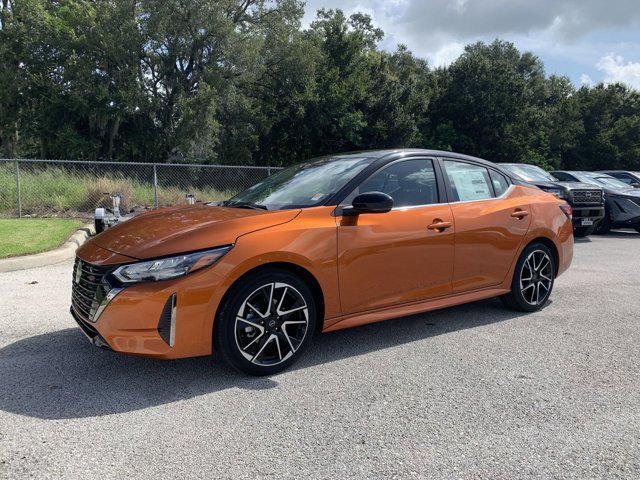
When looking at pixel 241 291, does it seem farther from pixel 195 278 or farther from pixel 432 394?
pixel 432 394

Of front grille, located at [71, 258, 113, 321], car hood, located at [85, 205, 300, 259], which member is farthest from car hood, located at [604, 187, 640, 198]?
front grille, located at [71, 258, 113, 321]

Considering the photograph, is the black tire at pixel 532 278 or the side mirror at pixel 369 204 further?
the black tire at pixel 532 278

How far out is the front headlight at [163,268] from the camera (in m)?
3.25

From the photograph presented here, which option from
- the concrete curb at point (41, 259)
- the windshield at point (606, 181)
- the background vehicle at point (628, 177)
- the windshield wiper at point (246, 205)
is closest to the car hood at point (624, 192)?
the windshield at point (606, 181)

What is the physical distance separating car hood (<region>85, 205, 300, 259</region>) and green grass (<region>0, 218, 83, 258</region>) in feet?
15.2

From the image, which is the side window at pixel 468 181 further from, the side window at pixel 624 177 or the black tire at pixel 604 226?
the side window at pixel 624 177

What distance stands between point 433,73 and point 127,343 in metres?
44.0

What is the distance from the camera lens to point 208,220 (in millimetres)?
3750

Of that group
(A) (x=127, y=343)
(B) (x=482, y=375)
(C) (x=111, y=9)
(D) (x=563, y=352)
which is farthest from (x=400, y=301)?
(C) (x=111, y=9)

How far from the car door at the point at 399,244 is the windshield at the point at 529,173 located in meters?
8.41

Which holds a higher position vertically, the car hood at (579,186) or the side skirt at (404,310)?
the car hood at (579,186)

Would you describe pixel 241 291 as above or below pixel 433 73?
below

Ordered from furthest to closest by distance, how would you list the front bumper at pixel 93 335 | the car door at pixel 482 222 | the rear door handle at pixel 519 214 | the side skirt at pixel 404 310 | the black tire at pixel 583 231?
the black tire at pixel 583 231
the rear door handle at pixel 519 214
the car door at pixel 482 222
the side skirt at pixel 404 310
the front bumper at pixel 93 335

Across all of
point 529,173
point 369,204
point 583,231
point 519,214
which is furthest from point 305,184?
point 583,231
